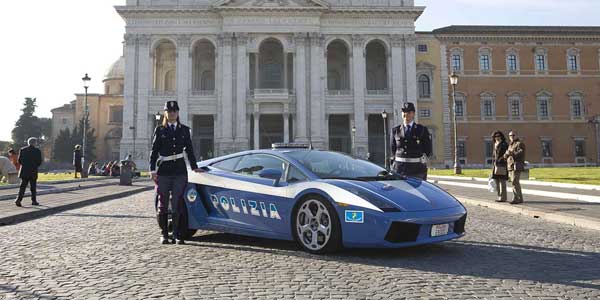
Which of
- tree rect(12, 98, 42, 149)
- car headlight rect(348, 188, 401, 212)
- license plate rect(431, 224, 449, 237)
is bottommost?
license plate rect(431, 224, 449, 237)

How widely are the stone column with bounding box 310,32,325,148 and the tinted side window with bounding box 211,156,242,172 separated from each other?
139 feet

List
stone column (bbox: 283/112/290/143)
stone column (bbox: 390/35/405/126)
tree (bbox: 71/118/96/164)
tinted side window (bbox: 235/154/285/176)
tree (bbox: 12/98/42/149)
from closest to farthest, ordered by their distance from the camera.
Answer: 1. tinted side window (bbox: 235/154/285/176)
2. stone column (bbox: 283/112/290/143)
3. stone column (bbox: 390/35/405/126)
4. tree (bbox: 71/118/96/164)
5. tree (bbox: 12/98/42/149)

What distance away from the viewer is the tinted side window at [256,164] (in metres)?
6.40

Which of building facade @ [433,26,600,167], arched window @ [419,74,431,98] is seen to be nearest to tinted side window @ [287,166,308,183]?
building facade @ [433,26,600,167]

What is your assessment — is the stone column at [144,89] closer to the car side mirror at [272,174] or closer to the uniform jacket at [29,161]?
the uniform jacket at [29,161]

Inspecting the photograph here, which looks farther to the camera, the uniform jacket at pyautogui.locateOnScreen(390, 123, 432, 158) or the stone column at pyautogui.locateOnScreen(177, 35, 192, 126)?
the stone column at pyautogui.locateOnScreen(177, 35, 192, 126)

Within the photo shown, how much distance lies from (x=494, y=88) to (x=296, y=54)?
23.2 metres

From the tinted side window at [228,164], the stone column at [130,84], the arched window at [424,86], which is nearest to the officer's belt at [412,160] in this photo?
the tinted side window at [228,164]

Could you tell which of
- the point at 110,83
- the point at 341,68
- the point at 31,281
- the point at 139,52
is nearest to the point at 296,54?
the point at 341,68

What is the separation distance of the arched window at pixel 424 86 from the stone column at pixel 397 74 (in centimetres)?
379

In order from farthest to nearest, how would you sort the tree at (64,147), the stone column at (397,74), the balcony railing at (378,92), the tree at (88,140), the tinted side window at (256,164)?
1. the tree at (64,147)
2. the tree at (88,140)
3. the balcony railing at (378,92)
4. the stone column at (397,74)
5. the tinted side window at (256,164)

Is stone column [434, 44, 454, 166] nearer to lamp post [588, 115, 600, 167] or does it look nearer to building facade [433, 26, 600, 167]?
building facade [433, 26, 600, 167]

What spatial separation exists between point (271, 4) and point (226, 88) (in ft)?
32.8

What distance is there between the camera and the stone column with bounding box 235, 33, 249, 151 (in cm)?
4900
